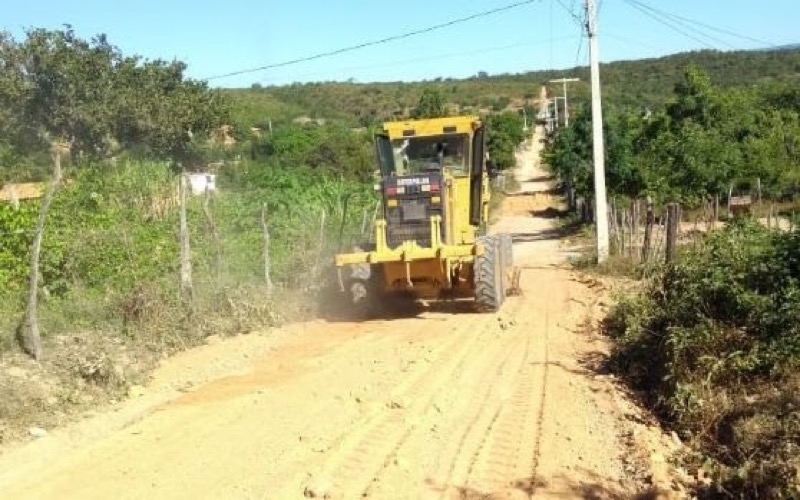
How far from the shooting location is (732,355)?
7074mm

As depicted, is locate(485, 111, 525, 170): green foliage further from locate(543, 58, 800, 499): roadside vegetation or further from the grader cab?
locate(543, 58, 800, 499): roadside vegetation

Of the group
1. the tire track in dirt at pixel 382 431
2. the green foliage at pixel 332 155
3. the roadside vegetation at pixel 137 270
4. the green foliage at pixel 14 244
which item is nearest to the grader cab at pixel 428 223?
the roadside vegetation at pixel 137 270

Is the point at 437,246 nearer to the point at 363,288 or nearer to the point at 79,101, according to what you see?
the point at 363,288

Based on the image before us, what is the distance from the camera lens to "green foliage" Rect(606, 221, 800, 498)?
5570 millimetres

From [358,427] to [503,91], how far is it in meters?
120

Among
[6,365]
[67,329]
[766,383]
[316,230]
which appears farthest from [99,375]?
[316,230]

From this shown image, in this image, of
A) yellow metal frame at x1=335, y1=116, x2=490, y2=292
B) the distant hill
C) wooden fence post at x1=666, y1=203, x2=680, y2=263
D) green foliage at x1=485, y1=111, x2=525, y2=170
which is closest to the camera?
yellow metal frame at x1=335, y1=116, x2=490, y2=292

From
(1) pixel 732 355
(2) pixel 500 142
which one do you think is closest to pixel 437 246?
→ (1) pixel 732 355

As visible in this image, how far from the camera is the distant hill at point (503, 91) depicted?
3575 inches

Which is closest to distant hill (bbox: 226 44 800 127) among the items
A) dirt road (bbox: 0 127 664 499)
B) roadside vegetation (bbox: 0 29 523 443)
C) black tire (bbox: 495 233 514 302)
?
roadside vegetation (bbox: 0 29 523 443)

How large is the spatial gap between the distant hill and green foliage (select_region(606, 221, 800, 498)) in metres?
Result: 68.5

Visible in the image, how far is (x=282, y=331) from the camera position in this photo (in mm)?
11555

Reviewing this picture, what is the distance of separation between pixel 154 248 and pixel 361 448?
22.7 ft

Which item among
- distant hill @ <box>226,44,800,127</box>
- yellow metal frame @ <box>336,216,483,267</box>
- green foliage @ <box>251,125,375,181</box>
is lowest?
yellow metal frame @ <box>336,216,483,267</box>
